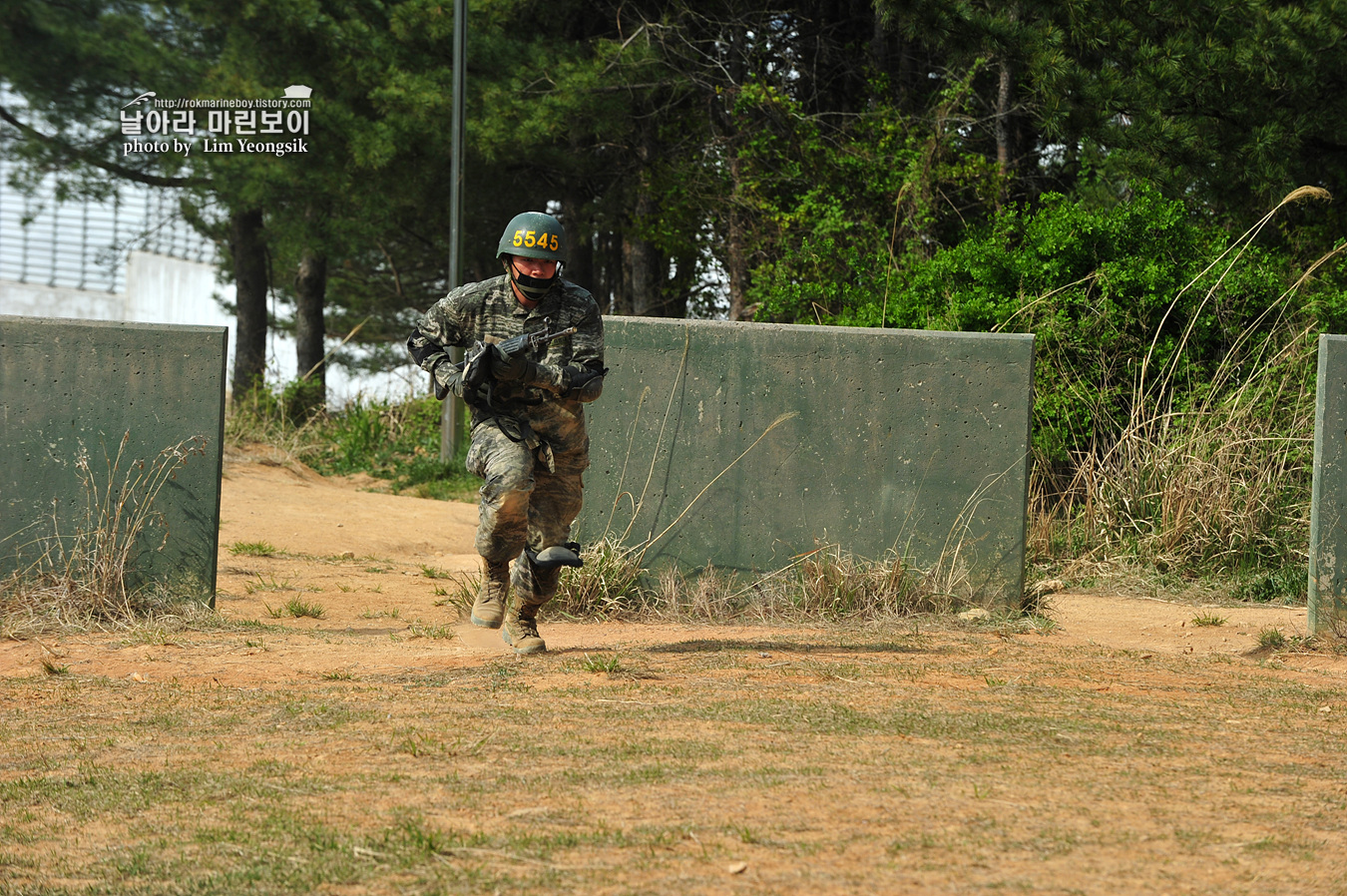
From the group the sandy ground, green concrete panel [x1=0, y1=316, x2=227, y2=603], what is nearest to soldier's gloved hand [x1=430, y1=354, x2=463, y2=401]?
the sandy ground

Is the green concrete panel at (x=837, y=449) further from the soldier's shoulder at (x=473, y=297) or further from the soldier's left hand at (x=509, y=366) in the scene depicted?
the soldier's left hand at (x=509, y=366)

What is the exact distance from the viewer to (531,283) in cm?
535

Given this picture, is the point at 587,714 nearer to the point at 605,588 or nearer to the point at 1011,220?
the point at 605,588

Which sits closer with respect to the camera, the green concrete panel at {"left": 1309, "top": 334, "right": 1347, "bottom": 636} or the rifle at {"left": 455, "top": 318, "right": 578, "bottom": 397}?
the rifle at {"left": 455, "top": 318, "right": 578, "bottom": 397}

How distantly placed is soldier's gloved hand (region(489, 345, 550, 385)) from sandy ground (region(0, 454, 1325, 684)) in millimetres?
1156

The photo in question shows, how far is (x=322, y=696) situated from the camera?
4.72 metres

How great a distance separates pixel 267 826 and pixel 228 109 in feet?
48.2

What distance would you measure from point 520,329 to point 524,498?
711 mm

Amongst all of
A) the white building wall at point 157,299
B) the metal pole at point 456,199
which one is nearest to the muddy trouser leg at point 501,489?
the metal pole at point 456,199

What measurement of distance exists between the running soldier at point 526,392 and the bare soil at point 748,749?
0.44 meters

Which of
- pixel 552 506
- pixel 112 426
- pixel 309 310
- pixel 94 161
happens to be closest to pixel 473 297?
pixel 552 506

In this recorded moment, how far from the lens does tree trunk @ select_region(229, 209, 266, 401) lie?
765 inches

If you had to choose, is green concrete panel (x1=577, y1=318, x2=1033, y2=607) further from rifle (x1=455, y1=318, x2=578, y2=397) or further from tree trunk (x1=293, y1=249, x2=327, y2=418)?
tree trunk (x1=293, y1=249, x2=327, y2=418)

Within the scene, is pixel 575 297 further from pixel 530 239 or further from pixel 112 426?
pixel 112 426
